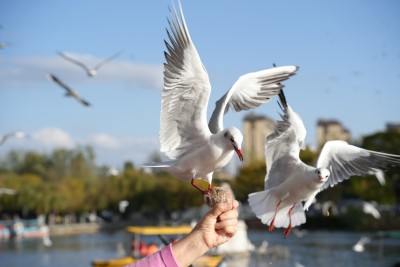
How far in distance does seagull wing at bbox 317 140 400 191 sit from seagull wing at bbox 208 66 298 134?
837mm

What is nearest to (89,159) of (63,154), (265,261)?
(63,154)

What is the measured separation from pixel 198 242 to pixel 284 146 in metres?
3.16

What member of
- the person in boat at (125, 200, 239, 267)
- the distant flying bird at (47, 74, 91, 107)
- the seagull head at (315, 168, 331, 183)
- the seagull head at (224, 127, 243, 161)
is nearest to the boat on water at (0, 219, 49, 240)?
the distant flying bird at (47, 74, 91, 107)

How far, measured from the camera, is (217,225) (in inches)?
67.6

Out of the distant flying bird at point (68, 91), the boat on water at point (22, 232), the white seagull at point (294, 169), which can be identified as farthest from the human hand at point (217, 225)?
the boat on water at point (22, 232)

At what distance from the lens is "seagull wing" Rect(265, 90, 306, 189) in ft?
15.6

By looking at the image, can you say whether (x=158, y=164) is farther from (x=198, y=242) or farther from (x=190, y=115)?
(x=198, y=242)

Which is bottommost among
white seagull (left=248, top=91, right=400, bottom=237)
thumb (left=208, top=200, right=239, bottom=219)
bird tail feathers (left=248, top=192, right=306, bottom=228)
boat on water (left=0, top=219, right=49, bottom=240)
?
boat on water (left=0, top=219, right=49, bottom=240)

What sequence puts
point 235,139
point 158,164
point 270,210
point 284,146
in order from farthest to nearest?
point 284,146 → point 270,210 → point 158,164 → point 235,139

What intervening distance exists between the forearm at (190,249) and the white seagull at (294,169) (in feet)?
8.30

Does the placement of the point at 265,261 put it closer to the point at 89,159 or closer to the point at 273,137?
the point at 273,137

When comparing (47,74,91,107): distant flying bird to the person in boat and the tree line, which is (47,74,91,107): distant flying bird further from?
the tree line

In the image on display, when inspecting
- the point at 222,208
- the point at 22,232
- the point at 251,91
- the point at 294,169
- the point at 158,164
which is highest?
the point at 251,91

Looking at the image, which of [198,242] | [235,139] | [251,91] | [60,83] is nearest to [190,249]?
[198,242]
